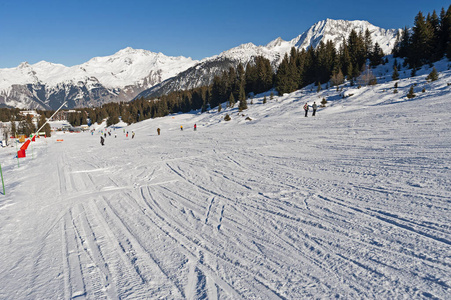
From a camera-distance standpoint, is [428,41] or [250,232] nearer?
[250,232]

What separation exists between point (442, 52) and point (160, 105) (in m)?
100

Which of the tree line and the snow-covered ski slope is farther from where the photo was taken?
the tree line

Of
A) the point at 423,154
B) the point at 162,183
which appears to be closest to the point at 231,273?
the point at 162,183

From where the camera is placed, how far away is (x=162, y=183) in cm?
879

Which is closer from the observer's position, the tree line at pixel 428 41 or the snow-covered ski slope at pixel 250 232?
the snow-covered ski slope at pixel 250 232

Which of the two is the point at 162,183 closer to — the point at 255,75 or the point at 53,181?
the point at 53,181

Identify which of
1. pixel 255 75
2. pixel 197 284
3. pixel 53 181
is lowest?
pixel 197 284

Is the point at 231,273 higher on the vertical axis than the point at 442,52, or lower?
lower

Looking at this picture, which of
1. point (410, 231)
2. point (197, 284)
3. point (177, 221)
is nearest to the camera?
point (197, 284)

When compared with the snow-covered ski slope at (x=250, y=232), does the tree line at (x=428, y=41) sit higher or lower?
higher

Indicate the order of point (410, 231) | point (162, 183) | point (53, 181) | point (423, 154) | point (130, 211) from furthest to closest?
1. point (53, 181)
2. point (162, 183)
3. point (423, 154)
4. point (130, 211)
5. point (410, 231)

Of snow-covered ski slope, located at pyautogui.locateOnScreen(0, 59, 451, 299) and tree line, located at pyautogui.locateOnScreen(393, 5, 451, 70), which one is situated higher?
tree line, located at pyautogui.locateOnScreen(393, 5, 451, 70)

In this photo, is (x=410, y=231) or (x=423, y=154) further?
(x=423, y=154)

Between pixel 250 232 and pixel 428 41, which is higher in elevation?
pixel 428 41
